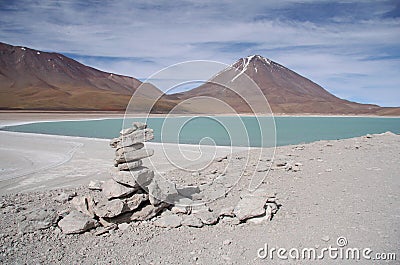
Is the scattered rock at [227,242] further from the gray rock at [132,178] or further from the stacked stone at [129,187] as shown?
the gray rock at [132,178]

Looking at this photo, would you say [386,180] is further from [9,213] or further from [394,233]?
[9,213]

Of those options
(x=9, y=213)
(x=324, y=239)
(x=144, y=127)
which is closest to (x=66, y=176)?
(x=9, y=213)

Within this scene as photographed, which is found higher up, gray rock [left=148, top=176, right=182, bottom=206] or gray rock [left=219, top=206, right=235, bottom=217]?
gray rock [left=148, top=176, right=182, bottom=206]

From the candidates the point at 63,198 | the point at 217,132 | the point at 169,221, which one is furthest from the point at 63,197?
the point at 217,132

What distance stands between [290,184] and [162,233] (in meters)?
3.59

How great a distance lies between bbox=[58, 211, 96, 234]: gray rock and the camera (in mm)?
5762

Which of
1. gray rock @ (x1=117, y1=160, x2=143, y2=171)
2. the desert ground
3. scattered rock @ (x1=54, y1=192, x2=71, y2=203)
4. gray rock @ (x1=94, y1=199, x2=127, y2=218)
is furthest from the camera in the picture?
scattered rock @ (x1=54, y1=192, x2=71, y2=203)

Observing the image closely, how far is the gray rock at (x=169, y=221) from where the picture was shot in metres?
6.06

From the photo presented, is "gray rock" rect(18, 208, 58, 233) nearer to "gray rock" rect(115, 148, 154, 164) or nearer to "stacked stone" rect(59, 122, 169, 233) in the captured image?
"stacked stone" rect(59, 122, 169, 233)

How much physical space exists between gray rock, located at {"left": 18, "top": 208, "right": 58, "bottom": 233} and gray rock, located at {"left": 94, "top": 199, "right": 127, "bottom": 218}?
2.61ft

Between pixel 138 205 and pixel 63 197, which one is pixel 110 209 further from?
pixel 63 197

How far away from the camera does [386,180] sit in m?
8.45

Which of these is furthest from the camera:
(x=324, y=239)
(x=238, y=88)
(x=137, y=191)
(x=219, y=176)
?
(x=219, y=176)

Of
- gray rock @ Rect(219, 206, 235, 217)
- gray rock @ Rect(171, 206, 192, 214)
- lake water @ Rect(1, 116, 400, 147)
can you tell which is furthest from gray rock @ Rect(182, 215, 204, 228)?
lake water @ Rect(1, 116, 400, 147)
